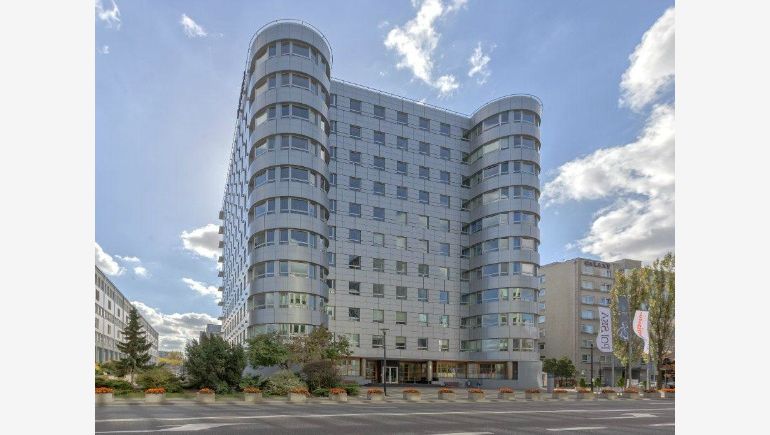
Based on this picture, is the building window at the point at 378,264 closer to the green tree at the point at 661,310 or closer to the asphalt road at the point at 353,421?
the green tree at the point at 661,310

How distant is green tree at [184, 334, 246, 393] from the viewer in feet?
137

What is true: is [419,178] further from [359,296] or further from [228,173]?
[228,173]

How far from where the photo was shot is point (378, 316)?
2685 inches

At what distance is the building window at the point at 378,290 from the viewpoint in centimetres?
6862

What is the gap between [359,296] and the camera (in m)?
67.4

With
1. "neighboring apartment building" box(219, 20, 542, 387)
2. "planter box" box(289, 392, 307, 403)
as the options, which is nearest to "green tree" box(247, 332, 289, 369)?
"neighboring apartment building" box(219, 20, 542, 387)

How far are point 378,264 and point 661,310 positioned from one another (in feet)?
116

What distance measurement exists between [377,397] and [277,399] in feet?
24.0

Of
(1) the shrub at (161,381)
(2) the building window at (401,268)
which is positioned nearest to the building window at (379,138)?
(2) the building window at (401,268)

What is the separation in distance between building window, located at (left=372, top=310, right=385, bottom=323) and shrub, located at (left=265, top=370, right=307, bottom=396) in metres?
25.9

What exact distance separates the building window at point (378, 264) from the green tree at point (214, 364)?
27.8 metres

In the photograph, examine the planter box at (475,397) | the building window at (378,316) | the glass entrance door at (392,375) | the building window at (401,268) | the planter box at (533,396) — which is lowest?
the glass entrance door at (392,375)

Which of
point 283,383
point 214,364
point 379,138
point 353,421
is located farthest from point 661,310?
point 353,421
